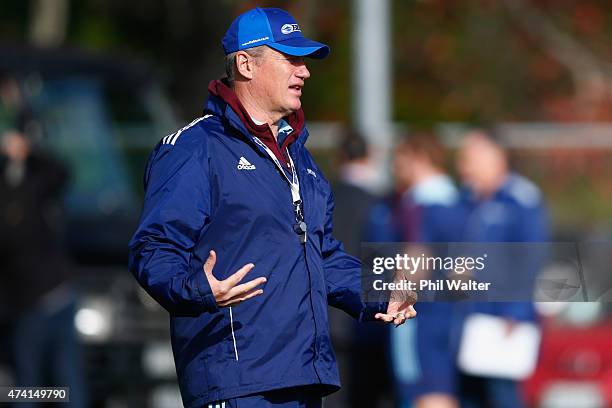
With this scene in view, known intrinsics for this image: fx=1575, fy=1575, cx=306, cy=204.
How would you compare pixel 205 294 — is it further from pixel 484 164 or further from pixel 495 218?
pixel 484 164

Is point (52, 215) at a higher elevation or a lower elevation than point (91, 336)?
higher

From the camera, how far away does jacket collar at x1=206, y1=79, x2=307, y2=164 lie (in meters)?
4.93

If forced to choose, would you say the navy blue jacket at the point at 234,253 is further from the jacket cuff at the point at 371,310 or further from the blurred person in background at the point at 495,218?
the blurred person in background at the point at 495,218

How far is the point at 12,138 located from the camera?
32.3ft

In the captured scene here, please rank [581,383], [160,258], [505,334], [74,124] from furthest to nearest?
[74,124]
[581,383]
[505,334]
[160,258]

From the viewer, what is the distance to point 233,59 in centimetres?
507

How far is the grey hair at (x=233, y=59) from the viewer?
4996 mm

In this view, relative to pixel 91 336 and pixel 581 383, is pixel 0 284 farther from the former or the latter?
pixel 581 383

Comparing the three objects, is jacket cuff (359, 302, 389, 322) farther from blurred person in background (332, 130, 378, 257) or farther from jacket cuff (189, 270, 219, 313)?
blurred person in background (332, 130, 378, 257)

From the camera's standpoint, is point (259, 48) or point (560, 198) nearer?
point (259, 48)

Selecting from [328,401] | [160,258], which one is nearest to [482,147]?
[328,401]

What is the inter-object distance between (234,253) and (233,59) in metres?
0.67

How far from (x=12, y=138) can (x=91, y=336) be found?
1.74 m

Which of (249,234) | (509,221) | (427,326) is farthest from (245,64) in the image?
(427,326)
